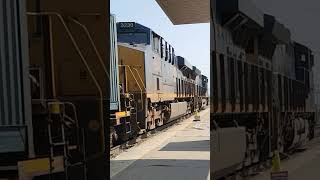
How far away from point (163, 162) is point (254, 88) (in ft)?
16.6

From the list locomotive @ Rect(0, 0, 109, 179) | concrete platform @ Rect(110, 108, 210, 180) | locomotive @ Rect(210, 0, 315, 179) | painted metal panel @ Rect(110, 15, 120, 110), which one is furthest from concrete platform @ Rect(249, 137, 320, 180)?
concrete platform @ Rect(110, 108, 210, 180)

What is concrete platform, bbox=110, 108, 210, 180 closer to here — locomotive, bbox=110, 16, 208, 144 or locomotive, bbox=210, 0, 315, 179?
locomotive, bbox=110, 16, 208, 144

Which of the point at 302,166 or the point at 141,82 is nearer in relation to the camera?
the point at 302,166

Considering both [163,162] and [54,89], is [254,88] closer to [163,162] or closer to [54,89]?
[54,89]

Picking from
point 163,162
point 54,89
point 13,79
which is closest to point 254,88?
point 54,89

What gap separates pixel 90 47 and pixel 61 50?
182 millimetres

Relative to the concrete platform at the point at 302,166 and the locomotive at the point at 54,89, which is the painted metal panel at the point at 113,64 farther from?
the concrete platform at the point at 302,166

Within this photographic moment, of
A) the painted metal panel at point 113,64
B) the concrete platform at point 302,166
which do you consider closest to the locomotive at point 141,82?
the painted metal panel at point 113,64

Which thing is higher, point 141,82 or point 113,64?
point 113,64

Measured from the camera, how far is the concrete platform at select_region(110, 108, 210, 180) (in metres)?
6.75

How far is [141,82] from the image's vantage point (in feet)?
30.4

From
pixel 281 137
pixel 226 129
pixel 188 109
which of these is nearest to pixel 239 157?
pixel 226 129

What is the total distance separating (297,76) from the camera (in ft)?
11.5

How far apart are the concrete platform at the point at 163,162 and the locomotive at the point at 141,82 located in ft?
1.18
